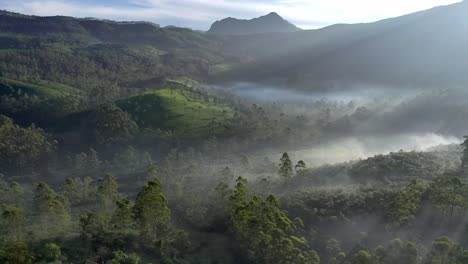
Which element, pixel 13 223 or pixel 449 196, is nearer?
pixel 13 223

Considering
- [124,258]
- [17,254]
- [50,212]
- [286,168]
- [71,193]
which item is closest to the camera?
[17,254]

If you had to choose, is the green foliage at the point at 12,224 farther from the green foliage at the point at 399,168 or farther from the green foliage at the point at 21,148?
the green foliage at the point at 21,148

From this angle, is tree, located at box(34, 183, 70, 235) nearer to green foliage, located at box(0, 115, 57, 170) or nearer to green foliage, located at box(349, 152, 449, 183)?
green foliage, located at box(349, 152, 449, 183)

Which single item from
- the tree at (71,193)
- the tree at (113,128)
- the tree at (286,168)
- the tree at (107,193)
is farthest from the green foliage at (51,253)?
the tree at (113,128)

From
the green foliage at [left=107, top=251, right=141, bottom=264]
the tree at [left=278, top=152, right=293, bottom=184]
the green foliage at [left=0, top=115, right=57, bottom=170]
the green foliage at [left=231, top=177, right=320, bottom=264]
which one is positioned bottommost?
the green foliage at [left=0, top=115, right=57, bottom=170]

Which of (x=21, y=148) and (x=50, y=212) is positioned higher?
(x=50, y=212)

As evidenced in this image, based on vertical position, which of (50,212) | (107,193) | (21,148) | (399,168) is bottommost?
(21,148)

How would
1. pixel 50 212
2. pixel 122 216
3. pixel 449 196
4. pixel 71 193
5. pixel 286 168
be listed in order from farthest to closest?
pixel 71 193 → pixel 286 168 → pixel 50 212 → pixel 449 196 → pixel 122 216

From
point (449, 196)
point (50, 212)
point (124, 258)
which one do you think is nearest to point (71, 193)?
point (50, 212)

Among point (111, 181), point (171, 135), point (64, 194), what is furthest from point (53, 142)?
point (111, 181)

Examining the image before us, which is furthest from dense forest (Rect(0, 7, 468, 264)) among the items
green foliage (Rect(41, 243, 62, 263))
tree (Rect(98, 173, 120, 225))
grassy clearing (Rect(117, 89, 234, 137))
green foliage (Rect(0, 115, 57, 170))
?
grassy clearing (Rect(117, 89, 234, 137))

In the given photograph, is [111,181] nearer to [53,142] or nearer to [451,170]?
[451,170]

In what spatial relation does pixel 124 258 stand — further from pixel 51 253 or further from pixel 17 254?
pixel 17 254
